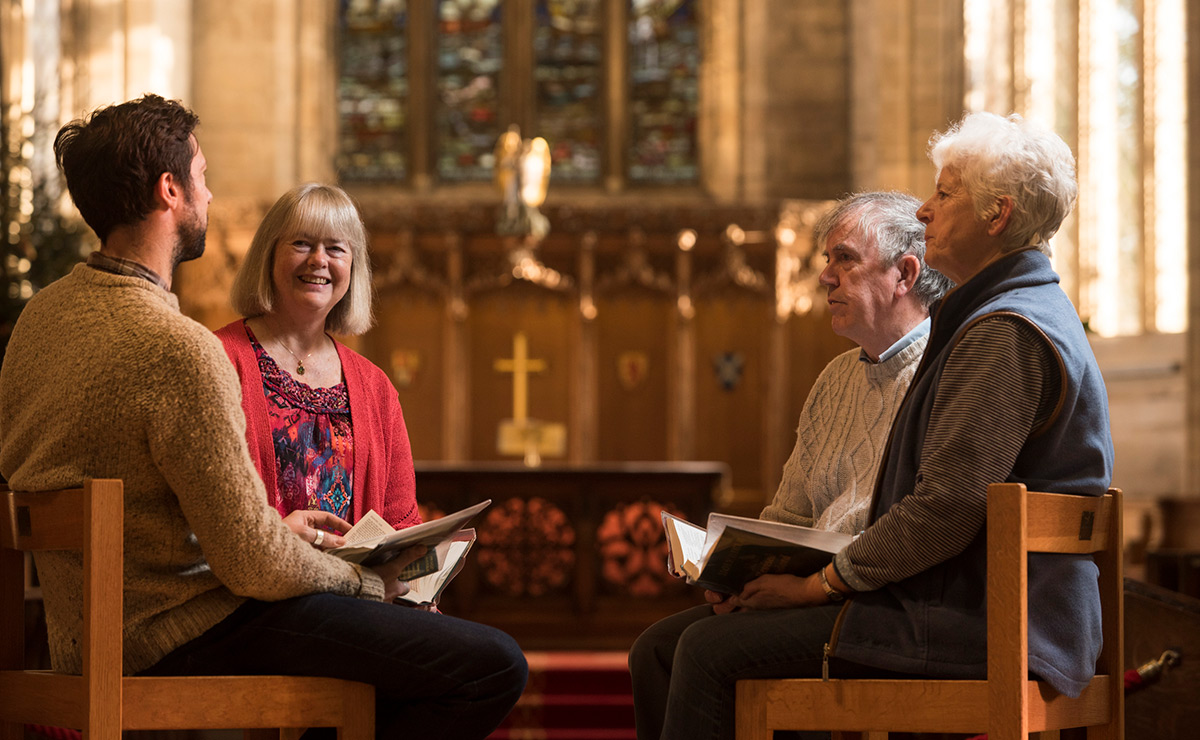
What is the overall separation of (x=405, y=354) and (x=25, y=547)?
273 inches

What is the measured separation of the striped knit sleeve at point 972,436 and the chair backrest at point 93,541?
1037 millimetres

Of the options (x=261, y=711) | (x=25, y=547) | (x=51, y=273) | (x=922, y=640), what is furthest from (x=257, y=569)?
(x=51, y=273)

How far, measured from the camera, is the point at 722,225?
332 inches

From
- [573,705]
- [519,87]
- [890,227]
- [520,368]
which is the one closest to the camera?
[890,227]

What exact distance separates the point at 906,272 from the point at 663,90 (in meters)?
7.70

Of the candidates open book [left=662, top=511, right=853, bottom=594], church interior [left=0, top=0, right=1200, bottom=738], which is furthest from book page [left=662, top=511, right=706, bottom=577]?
church interior [left=0, top=0, right=1200, bottom=738]

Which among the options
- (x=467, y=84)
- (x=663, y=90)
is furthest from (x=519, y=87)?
(x=663, y=90)

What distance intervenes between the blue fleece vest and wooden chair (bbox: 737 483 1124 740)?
1.3 inches

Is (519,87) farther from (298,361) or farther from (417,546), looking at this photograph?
(417,546)

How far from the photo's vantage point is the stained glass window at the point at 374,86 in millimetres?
9844

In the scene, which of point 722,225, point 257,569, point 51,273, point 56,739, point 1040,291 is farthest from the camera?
point 722,225

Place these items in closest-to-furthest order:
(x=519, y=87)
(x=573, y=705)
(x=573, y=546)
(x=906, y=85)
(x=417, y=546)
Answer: (x=417, y=546), (x=573, y=705), (x=573, y=546), (x=906, y=85), (x=519, y=87)

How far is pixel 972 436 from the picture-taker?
183cm

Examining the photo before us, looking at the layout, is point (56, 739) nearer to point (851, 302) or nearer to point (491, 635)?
point (491, 635)
